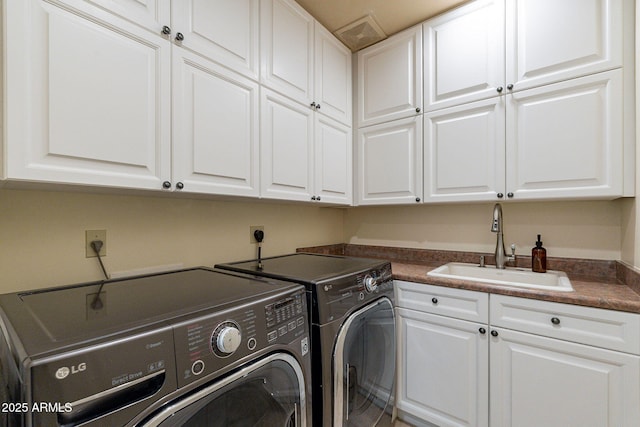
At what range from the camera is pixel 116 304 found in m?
0.90

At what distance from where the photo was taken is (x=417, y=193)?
2.02 m

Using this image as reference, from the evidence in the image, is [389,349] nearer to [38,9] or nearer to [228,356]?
[228,356]

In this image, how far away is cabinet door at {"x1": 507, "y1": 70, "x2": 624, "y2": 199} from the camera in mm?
1428

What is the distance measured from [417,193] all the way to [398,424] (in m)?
1.45

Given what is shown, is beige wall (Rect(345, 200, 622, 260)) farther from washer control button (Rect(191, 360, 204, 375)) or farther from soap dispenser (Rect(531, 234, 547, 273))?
washer control button (Rect(191, 360, 204, 375))

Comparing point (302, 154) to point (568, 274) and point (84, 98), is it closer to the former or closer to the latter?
point (84, 98)

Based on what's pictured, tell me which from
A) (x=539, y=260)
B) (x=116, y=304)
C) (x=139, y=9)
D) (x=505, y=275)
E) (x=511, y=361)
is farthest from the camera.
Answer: (x=505, y=275)

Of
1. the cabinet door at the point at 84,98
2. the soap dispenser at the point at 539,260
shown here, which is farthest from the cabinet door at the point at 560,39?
the cabinet door at the point at 84,98

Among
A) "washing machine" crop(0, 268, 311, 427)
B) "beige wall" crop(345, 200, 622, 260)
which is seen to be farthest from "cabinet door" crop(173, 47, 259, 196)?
"beige wall" crop(345, 200, 622, 260)

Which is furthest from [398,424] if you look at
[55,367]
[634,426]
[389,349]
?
[55,367]

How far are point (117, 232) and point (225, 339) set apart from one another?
0.90 meters

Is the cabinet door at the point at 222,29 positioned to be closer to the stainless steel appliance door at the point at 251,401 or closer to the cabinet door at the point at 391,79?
the cabinet door at the point at 391,79

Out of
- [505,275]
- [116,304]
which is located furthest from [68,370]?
[505,275]

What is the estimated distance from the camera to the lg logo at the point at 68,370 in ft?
1.81
